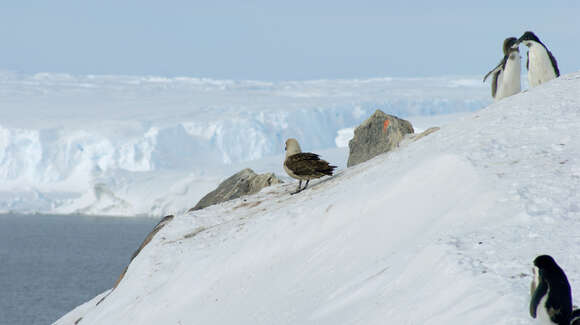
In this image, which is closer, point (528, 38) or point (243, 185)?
point (528, 38)

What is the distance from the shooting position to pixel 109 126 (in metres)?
178

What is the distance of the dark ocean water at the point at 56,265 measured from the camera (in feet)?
179

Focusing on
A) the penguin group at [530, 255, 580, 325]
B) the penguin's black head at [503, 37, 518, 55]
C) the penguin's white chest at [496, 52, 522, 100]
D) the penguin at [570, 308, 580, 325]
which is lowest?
the penguin at [570, 308, 580, 325]

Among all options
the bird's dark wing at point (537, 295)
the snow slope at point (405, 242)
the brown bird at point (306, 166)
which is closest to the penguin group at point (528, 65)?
the snow slope at point (405, 242)

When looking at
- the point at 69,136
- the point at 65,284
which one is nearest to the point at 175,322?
the point at 65,284

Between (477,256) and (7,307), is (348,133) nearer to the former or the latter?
(7,307)

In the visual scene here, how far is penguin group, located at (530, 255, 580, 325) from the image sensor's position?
6000 mm

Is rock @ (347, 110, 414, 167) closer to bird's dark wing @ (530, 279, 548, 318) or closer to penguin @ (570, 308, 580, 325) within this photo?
bird's dark wing @ (530, 279, 548, 318)

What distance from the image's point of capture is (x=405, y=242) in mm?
9242

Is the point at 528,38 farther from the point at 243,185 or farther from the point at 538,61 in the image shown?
the point at 243,185

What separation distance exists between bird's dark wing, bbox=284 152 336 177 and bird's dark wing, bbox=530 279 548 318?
27.2ft

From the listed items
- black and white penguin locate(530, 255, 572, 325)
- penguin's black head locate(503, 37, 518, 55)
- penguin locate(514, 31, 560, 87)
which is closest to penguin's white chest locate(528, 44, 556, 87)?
penguin locate(514, 31, 560, 87)

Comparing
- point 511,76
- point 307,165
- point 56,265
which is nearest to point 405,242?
point 307,165

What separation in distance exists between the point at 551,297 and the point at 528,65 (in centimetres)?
1249
